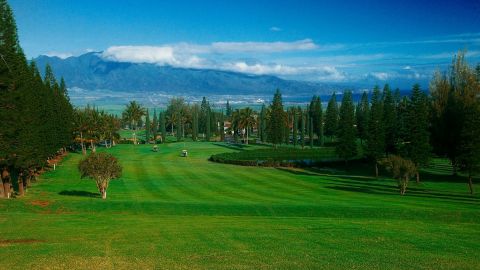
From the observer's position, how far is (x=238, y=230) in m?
26.4

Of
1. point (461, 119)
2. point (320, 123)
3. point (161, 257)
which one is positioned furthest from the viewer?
point (320, 123)

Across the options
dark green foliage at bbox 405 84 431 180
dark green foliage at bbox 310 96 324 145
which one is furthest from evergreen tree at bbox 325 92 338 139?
dark green foliage at bbox 405 84 431 180

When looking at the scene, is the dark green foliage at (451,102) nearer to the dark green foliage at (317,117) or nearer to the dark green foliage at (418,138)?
the dark green foliage at (418,138)

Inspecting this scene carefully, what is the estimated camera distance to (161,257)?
64.7 ft

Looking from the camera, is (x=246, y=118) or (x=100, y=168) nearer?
(x=100, y=168)

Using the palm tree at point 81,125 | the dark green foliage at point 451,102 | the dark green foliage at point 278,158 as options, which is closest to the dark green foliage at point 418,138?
the dark green foliage at point 451,102

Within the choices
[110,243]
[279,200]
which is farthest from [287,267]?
[279,200]

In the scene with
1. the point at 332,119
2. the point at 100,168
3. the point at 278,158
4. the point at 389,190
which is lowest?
the point at 389,190

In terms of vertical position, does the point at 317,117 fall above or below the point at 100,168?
above

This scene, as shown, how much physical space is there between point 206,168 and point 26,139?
118 ft

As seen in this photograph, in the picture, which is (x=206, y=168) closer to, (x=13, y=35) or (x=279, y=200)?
(x=279, y=200)

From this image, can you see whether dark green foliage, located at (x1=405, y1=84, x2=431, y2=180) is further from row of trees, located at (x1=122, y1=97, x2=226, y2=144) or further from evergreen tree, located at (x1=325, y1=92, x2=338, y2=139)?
row of trees, located at (x1=122, y1=97, x2=226, y2=144)

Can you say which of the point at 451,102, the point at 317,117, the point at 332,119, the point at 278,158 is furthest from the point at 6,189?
the point at 317,117

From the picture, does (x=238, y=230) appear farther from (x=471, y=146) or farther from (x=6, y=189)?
(x=471, y=146)
